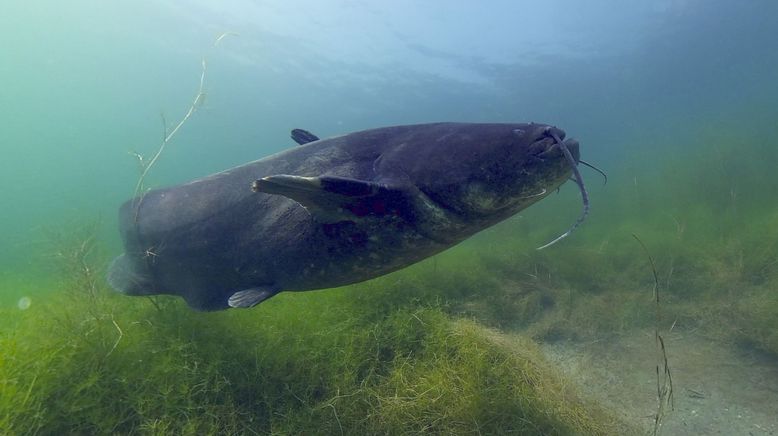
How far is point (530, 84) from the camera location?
43562 millimetres

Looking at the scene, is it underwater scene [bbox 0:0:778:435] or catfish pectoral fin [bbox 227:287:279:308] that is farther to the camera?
catfish pectoral fin [bbox 227:287:279:308]

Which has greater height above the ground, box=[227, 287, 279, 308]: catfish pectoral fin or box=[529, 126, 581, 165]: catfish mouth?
box=[529, 126, 581, 165]: catfish mouth

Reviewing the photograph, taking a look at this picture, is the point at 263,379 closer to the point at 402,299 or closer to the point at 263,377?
the point at 263,377

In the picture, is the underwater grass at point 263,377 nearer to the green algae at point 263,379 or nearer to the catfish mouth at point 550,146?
the green algae at point 263,379

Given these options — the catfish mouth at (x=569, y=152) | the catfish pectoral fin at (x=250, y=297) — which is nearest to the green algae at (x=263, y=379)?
the catfish pectoral fin at (x=250, y=297)

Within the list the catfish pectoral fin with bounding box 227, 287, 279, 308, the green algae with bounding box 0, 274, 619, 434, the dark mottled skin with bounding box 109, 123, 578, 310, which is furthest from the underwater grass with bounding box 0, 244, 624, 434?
the catfish pectoral fin with bounding box 227, 287, 279, 308

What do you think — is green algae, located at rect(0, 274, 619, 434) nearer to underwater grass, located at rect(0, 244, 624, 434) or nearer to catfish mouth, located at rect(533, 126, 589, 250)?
underwater grass, located at rect(0, 244, 624, 434)

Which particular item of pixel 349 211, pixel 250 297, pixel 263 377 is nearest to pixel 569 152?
pixel 349 211

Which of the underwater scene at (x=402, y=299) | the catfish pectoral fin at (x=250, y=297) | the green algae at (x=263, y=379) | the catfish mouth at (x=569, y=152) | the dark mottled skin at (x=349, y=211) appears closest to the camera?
the catfish mouth at (x=569, y=152)

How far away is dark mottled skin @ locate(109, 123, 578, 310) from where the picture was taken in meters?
2.33

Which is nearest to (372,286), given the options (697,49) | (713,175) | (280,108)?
(713,175)

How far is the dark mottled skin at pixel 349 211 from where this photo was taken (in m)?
2.33

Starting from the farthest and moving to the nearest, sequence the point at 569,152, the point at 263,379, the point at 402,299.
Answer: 1. the point at 402,299
2. the point at 263,379
3. the point at 569,152

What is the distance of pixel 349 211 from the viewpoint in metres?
2.43
